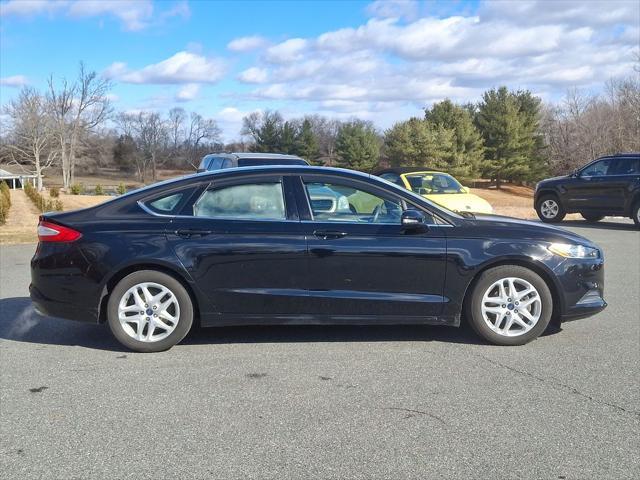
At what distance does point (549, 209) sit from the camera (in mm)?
16938

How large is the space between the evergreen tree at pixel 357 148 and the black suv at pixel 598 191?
4162 cm

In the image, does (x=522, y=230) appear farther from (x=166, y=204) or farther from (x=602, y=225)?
(x=602, y=225)

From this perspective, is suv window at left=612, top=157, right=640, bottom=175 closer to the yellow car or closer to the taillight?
the yellow car

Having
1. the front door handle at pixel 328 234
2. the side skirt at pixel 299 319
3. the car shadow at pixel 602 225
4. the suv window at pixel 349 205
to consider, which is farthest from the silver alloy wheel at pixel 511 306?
the car shadow at pixel 602 225

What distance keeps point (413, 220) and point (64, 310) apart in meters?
2.97

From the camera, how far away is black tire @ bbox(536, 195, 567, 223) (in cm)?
1669

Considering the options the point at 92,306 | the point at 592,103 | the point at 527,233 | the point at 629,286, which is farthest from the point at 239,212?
the point at 592,103

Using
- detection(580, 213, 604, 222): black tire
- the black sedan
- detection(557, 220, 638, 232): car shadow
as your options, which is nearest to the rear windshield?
the black sedan

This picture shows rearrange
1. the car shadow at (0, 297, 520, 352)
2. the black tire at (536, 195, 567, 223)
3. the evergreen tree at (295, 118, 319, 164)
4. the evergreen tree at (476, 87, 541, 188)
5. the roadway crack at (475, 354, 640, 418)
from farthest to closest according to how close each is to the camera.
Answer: the evergreen tree at (295, 118, 319, 164) < the evergreen tree at (476, 87, 541, 188) < the black tire at (536, 195, 567, 223) < the car shadow at (0, 297, 520, 352) < the roadway crack at (475, 354, 640, 418)

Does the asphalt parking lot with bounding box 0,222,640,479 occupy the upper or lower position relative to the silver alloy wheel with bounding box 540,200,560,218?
lower

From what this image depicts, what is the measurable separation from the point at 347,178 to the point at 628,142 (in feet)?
143

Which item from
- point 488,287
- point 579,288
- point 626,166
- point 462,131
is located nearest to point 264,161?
point 488,287

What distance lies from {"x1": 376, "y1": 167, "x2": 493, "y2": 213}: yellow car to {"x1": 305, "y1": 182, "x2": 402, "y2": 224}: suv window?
754 cm

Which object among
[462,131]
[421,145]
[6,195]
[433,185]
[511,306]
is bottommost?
[511,306]
